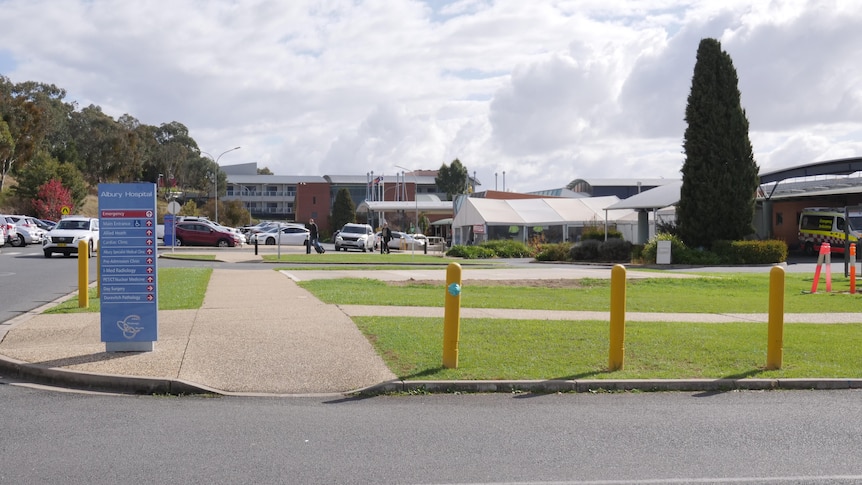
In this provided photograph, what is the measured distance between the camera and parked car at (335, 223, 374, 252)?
5025 cm

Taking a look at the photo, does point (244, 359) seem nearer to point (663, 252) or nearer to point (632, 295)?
point (632, 295)

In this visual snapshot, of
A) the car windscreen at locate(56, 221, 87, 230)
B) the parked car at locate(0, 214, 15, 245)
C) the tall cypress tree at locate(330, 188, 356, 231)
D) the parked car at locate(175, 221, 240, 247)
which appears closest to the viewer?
the car windscreen at locate(56, 221, 87, 230)

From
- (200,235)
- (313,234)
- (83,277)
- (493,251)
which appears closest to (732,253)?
(493,251)

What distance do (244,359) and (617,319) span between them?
4.19 meters

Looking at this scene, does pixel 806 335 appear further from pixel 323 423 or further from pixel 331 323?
pixel 323 423

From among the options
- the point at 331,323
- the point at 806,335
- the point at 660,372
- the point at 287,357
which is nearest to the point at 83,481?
the point at 287,357

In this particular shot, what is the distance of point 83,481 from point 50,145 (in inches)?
3610

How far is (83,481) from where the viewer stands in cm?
559

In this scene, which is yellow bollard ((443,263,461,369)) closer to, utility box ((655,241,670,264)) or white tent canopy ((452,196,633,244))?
utility box ((655,241,670,264))

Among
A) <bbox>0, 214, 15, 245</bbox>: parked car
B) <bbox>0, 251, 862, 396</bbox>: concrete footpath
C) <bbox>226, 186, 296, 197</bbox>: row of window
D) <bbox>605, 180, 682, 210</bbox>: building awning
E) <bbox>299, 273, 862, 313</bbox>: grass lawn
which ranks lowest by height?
<bbox>0, 251, 862, 396</bbox>: concrete footpath

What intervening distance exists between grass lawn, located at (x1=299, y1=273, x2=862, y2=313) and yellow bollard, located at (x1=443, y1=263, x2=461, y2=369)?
239 inches

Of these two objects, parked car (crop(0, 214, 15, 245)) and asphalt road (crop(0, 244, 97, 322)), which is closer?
asphalt road (crop(0, 244, 97, 322))

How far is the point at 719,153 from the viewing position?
34.7 metres

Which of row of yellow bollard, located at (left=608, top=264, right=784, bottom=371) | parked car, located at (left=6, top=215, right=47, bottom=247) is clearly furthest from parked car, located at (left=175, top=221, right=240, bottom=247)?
row of yellow bollard, located at (left=608, top=264, right=784, bottom=371)
